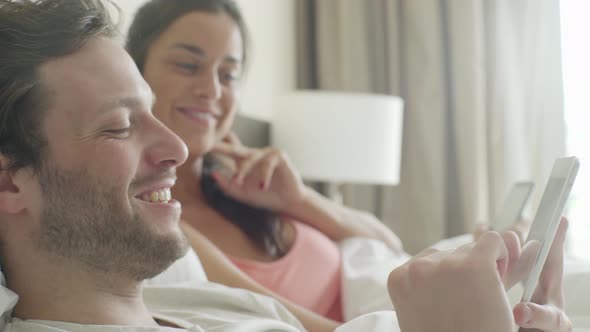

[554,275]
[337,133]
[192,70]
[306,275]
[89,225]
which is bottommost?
[306,275]

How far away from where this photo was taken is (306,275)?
55.8 inches

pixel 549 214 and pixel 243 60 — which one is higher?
pixel 243 60

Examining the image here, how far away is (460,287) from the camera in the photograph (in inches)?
21.6

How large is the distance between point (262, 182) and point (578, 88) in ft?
5.42

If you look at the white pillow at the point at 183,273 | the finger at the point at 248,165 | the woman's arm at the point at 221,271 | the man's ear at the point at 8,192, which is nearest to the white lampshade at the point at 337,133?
the finger at the point at 248,165

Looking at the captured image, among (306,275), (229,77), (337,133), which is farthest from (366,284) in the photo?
(337,133)

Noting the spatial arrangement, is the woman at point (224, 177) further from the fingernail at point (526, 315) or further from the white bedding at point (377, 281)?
the fingernail at point (526, 315)

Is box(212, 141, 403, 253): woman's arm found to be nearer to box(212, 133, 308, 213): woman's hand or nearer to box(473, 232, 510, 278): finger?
box(212, 133, 308, 213): woman's hand

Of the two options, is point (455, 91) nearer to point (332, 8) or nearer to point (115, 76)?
point (332, 8)

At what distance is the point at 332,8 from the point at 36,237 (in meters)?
2.50

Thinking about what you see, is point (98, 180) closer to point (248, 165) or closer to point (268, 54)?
point (248, 165)

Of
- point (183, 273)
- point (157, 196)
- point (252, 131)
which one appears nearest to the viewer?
point (157, 196)

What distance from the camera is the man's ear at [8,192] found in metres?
0.72

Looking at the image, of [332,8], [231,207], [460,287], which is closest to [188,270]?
[231,207]
